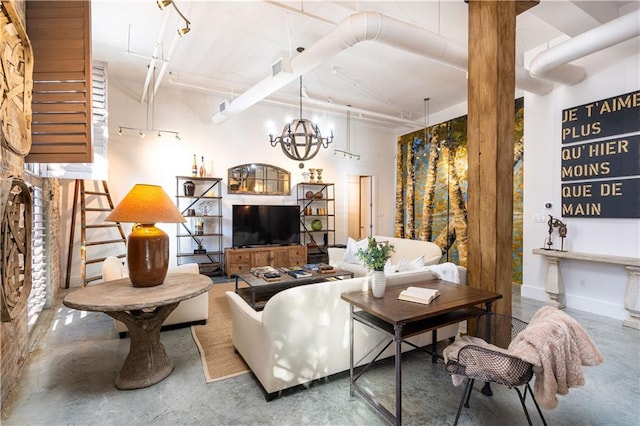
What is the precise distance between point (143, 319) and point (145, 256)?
0.47 m

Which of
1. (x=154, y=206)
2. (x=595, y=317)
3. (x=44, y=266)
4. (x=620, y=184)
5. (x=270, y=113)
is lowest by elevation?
(x=595, y=317)

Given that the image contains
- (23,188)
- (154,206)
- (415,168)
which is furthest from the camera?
(415,168)

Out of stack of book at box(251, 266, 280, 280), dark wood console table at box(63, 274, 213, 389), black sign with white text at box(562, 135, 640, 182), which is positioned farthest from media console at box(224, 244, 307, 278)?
black sign with white text at box(562, 135, 640, 182)

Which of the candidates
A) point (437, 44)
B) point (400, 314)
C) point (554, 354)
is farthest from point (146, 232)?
point (437, 44)

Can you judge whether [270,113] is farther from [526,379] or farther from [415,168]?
[526,379]

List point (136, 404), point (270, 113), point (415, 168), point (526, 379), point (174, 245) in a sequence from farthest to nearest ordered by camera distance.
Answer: point (415, 168)
point (270, 113)
point (174, 245)
point (136, 404)
point (526, 379)

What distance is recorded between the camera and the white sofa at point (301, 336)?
208cm

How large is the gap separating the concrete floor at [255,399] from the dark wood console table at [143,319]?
94 mm

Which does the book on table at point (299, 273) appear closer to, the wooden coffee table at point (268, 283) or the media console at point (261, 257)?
the wooden coffee table at point (268, 283)

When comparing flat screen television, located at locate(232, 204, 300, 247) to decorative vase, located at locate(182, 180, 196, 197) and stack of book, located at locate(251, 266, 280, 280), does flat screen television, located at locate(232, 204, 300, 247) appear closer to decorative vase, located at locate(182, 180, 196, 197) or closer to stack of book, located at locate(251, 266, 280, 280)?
decorative vase, located at locate(182, 180, 196, 197)

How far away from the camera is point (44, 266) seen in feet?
12.5

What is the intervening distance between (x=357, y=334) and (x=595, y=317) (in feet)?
11.0

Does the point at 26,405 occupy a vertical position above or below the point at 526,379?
below

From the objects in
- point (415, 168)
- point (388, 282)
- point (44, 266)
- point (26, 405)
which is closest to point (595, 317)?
point (388, 282)
